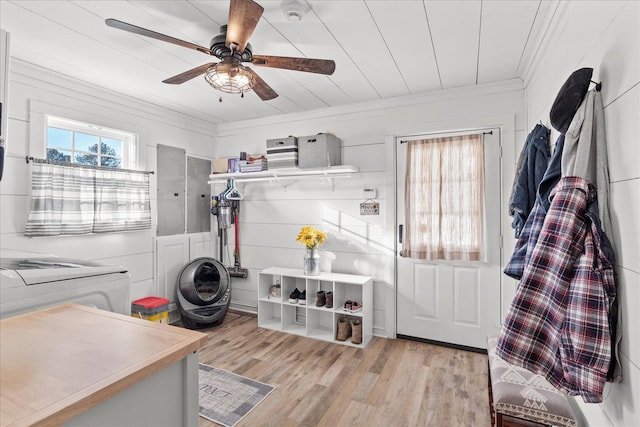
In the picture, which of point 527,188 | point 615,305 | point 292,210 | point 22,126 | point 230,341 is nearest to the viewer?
point 615,305

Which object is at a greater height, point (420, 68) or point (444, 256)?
point (420, 68)

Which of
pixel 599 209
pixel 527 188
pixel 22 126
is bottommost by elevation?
pixel 599 209

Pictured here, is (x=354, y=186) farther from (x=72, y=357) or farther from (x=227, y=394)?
(x=72, y=357)

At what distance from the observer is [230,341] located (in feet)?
10.8

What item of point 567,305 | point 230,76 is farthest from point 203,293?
point 567,305

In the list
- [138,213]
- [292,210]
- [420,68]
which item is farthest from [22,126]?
[420,68]

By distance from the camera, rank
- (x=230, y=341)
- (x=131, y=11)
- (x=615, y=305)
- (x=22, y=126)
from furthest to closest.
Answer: (x=230, y=341), (x=22, y=126), (x=131, y=11), (x=615, y=305)

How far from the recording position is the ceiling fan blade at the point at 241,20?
1.42m

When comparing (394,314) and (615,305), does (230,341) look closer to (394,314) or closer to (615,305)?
(394,314)

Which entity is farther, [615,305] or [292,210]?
[292,210]

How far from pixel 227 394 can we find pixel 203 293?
166cm

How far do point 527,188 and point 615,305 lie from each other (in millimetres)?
1099

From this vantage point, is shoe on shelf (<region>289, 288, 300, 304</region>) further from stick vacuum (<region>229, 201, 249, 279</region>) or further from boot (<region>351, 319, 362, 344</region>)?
stick vacuum (<region>229, 201, 249, 279</region>)

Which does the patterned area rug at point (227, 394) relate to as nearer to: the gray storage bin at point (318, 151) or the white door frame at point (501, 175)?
the white door frame at point (501, 175)
